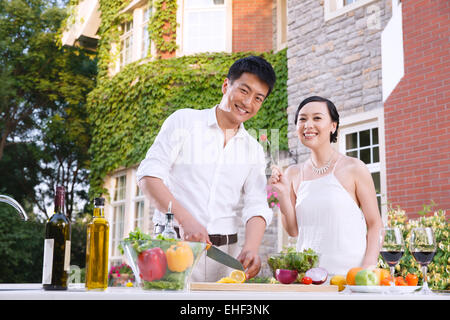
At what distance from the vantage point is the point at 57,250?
5.11 feet

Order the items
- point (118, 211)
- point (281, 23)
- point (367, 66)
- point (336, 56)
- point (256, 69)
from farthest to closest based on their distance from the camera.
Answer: point (118, 211), point (281, 23), point (336, 56), point (367, 66), point (256, 69)

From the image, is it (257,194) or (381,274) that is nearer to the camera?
(381,274)

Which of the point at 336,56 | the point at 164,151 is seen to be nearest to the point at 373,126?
the point at 336,56

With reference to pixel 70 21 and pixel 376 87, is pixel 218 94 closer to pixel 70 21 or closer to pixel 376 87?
pixel 376 87

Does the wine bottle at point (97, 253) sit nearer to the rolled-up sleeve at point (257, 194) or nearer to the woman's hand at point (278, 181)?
the rolled-up sleeve at point (257, 194)

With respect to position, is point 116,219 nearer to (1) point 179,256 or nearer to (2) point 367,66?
(2) point 367,66

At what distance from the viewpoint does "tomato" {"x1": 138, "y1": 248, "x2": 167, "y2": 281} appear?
144 cm

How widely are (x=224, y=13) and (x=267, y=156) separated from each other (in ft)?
23.4

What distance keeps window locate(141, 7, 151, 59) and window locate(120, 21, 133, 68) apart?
21.3 inches

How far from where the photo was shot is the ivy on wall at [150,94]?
27.1 ft

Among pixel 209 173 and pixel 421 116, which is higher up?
pixel 421 116

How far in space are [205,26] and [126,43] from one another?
8.14ft

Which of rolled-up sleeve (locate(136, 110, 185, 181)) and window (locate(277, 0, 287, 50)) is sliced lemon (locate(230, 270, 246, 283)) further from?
window (locate(277, 0, 287, 50))

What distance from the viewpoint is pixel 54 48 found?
1463 centimetres
